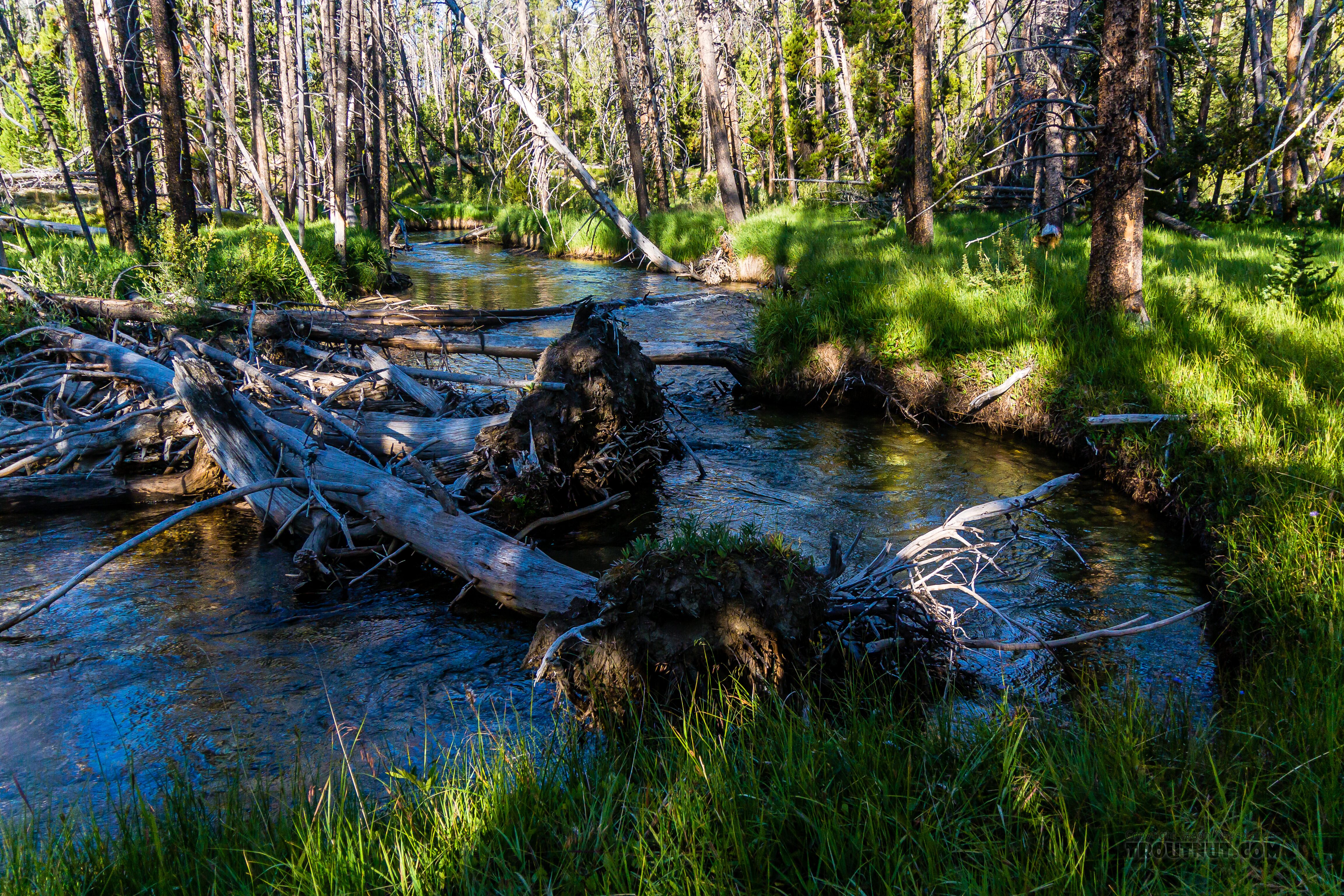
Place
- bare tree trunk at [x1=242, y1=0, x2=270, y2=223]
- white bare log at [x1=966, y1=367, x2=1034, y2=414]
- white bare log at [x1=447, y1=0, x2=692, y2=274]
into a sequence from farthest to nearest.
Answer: bare tree trunk at [x1=242, y1=0, x2=270, y2=223] → white bare log at [x1=447, y1=0, x2=692, y2=274] → white bare log at [x1=966, y1=367, x2=1034, y2=414]

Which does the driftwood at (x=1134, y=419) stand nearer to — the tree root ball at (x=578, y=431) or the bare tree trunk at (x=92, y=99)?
the tree root ball at (x=578, y=431)

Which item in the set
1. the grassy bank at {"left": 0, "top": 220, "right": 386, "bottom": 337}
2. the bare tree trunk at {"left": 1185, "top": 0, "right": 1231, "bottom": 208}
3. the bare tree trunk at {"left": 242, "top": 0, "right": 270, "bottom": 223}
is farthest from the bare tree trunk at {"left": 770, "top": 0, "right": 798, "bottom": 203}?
the bare tree trunk at {"left": 242, "top": 0, "right": 270, "bottom": 223}

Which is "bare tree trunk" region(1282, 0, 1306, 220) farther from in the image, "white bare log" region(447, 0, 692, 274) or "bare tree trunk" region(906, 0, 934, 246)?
"white bare log" region(447, 0, 692, 274)

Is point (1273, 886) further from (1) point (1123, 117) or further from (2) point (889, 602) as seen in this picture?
(1) point (1123, 117)

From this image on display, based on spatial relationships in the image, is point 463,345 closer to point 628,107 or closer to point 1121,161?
point 1121,161

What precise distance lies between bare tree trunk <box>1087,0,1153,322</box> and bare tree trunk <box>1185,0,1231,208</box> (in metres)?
7.95

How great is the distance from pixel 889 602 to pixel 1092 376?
4339 mm

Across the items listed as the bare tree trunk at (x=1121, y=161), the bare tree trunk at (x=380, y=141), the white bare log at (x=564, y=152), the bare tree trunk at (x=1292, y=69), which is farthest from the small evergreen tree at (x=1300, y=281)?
the bare tree trunk at (x=380, y=141)

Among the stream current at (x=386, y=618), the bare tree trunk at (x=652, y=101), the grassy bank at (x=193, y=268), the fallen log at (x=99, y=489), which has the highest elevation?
the bare tree trunk at (x=652, y=101)

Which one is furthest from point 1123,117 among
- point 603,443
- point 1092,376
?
point 603,443

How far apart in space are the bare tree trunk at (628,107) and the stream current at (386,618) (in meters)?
16.1

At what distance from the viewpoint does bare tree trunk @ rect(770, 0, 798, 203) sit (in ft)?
84.0

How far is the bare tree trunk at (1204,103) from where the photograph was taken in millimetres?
17344

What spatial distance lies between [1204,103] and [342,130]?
2380 centimetres
